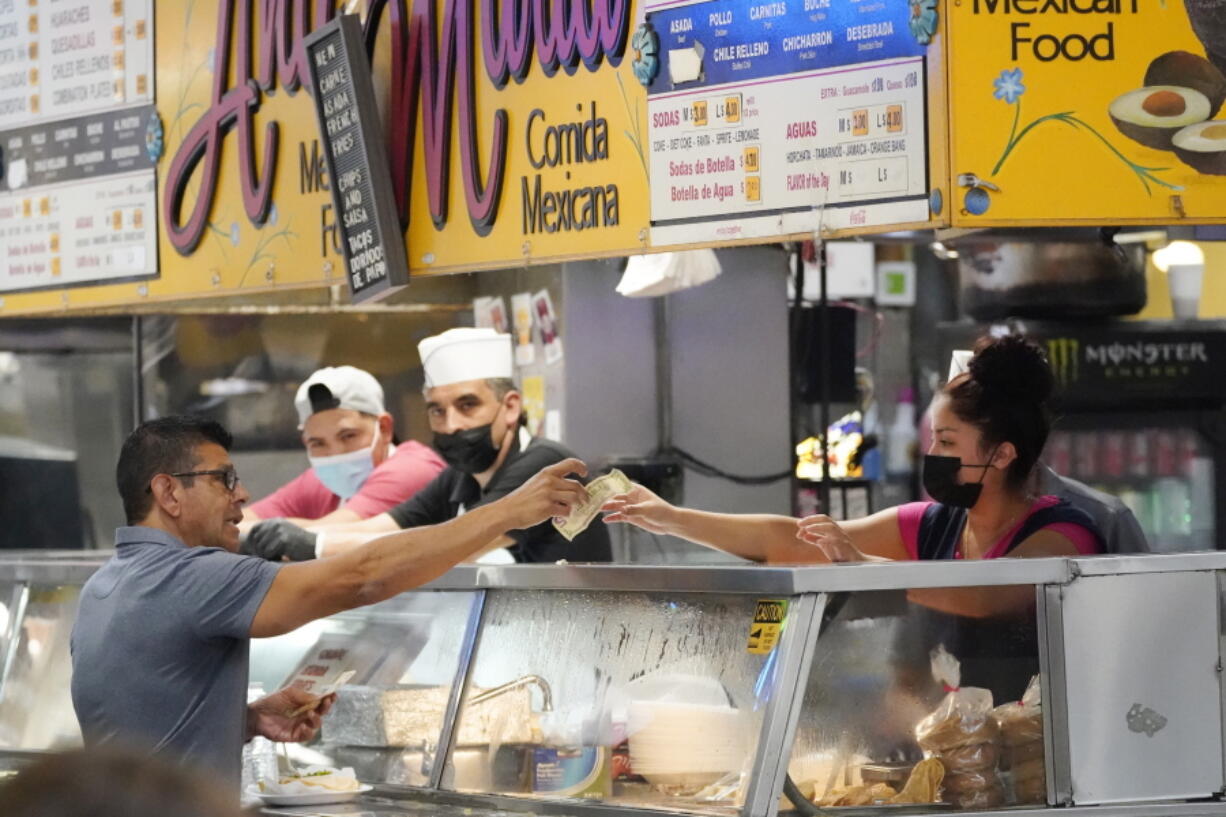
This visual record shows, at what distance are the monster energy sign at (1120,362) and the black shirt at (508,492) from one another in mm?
3495

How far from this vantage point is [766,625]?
139 inches

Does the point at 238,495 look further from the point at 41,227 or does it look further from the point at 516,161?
the point at 41,227

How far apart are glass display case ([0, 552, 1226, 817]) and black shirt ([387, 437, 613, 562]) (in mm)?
1071

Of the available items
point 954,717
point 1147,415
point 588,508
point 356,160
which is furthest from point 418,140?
point 1147,415

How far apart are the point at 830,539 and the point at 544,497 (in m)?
0.76

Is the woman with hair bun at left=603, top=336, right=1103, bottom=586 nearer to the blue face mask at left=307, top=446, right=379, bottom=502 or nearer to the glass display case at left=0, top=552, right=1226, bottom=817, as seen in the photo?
the glass display case at left=0, top=552, right=1226, bottom=817

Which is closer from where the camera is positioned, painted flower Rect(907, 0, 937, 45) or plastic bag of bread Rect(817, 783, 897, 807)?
plastic bag of bread Rect(817, 783, 897, 807)

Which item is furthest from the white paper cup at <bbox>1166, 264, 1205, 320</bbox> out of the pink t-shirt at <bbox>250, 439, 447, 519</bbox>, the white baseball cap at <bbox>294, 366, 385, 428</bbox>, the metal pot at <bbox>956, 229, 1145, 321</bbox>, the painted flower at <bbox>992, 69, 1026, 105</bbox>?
the painted flower at <bbox>992, 69, 1026, 105</bbox>

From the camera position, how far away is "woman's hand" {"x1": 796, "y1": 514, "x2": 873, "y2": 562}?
398 centimetres

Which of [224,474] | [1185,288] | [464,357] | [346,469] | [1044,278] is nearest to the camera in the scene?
[224,474]

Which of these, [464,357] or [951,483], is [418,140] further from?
[951,483]

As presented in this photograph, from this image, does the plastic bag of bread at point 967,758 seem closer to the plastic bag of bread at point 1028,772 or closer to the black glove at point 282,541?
the plastic bag of bread at point 1028,772

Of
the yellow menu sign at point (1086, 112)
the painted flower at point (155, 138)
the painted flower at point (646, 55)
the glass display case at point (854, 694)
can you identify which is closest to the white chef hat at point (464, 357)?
the painted flower at point (155, 138)

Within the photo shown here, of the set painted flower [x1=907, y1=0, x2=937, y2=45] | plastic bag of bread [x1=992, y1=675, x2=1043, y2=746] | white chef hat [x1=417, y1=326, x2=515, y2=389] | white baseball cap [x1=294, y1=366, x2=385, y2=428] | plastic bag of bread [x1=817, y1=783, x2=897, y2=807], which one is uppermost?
painted flower [x1=907, y1=0, x2=937, y2=45]
